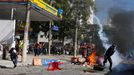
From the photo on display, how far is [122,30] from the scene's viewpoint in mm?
25234

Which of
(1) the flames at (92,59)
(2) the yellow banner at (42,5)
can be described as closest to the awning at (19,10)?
(2) the yellow banner at (42,5)

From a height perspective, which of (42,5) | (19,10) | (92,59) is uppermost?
(42,5)

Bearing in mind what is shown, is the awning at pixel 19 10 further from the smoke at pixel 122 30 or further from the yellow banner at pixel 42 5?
the smoke at pixel 122 30

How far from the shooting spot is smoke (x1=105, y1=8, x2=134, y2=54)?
2425 cm

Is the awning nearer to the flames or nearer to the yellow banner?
the yellow banner

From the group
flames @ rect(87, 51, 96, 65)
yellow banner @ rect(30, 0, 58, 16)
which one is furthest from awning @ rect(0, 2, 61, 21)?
flames @ rect(87, 51, 96, 65)

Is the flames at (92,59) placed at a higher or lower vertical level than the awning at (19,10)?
lower

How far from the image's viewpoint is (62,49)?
5784 cm

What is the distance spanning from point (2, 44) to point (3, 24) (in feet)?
5.28

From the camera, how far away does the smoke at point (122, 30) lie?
79.6 ft

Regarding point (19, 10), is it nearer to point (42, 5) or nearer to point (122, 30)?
point (42, 5)

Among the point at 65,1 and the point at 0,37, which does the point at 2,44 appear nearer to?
the point at 0,37

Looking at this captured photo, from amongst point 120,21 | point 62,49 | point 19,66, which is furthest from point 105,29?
point 62,49

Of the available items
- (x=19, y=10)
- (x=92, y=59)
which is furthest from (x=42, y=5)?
A: (x=92, y=59)
